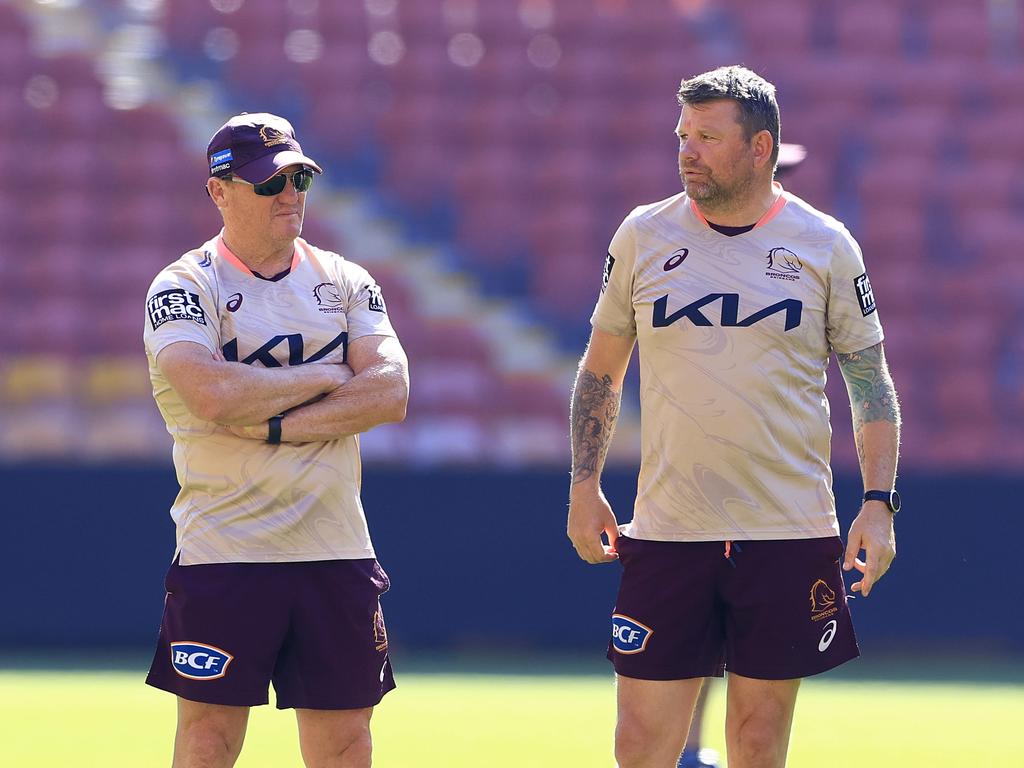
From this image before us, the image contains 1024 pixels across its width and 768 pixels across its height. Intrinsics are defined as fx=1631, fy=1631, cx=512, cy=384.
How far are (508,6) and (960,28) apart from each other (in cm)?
290

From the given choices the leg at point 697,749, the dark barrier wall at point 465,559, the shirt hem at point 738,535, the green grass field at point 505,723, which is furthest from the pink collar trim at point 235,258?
the dark barrier wall at point 465,559

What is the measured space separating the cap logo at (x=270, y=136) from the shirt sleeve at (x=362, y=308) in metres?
0.37

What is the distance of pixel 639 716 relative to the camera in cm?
395

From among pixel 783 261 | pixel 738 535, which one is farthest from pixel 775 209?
pixel 738 535

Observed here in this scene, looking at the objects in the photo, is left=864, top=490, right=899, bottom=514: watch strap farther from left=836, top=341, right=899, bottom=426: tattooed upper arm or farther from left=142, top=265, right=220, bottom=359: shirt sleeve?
left=142, top=265, right=220, bottom=359: shirt sleeve

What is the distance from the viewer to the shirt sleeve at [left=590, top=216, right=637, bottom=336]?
13.2ft

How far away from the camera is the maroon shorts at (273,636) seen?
3.75m

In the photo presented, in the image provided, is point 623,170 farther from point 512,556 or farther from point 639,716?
point 639,716

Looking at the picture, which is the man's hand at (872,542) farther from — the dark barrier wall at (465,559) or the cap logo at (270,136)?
the dark barrier wall at (465,559)

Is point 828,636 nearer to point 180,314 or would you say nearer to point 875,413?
point 875,413

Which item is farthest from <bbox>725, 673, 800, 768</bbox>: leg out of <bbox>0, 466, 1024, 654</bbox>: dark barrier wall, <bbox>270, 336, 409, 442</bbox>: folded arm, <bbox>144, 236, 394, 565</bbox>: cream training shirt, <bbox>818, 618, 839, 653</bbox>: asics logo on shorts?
<bbox>0, 466, 1024, 654</bbox>: dark barrier wall

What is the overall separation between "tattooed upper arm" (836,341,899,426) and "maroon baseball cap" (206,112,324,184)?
1.39 metres

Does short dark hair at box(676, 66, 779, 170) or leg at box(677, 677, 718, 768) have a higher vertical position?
short dark hair at box(676, 66, 779, 170)

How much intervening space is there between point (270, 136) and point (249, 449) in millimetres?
733
